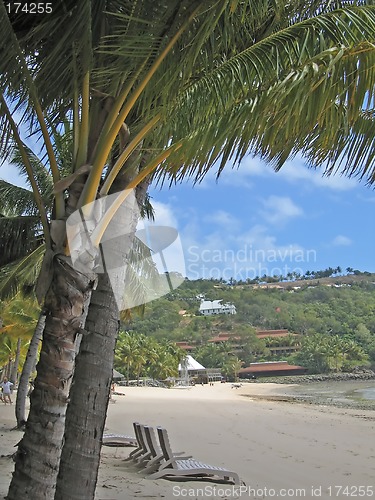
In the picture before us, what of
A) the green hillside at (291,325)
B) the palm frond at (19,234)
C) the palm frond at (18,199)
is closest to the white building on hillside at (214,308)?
the green hillside at (291,325)

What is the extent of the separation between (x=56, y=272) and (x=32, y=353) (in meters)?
8.32

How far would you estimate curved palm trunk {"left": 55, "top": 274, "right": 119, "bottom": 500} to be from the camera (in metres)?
3.55

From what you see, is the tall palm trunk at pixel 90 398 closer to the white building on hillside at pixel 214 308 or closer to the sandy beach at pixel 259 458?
the sandy beach at pixel 259 458

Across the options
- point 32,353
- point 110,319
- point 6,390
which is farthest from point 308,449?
point 6,390

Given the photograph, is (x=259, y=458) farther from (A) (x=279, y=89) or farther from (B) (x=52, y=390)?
(A) (x=279, y=89)

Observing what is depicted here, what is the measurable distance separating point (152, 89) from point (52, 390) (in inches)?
75.9

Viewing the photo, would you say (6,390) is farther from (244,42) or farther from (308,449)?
(244,42)

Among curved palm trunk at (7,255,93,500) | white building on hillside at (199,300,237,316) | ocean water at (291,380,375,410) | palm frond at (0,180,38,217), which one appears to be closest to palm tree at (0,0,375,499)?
curved palm trunk at (7,255,93,500)

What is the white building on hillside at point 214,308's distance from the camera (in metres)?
64.4

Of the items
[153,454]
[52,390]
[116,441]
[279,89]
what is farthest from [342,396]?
[279,89]

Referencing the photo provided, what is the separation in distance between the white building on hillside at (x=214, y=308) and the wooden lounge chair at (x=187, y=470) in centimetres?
5500

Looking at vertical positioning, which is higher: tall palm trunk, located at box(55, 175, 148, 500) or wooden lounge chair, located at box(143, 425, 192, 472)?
tall palm trunk, located at box(55, 175, 148, 500)

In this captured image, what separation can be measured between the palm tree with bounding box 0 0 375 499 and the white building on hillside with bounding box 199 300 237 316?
58569 mm

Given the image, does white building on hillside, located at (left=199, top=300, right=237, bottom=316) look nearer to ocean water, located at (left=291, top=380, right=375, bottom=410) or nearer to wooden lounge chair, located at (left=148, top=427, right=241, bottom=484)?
ocean water, located at (left=291, top=380, right=375, bottom=410)
